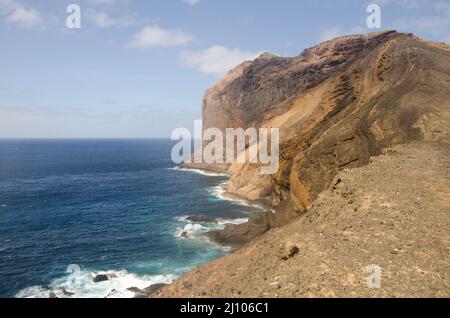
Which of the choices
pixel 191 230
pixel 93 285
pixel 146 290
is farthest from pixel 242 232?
pixel 93 285

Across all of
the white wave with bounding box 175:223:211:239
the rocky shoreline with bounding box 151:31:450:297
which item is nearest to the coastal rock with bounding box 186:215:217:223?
the white wave with bounding box 175:223:211:239

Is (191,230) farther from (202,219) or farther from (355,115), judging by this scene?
(355,115)

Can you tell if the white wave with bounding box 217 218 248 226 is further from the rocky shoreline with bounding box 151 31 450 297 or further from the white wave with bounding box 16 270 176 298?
the white wave with bounding box 16 270 176 298

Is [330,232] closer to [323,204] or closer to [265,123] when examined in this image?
[323,204]

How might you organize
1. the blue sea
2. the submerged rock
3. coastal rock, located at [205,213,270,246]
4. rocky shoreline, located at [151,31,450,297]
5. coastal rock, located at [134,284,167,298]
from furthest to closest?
coastal rock, located at [205,213,270,246]
the blue sea
the submerged rock
coastal rock, located at [134,284,167,298]
rocky shoreline, located at [151,31,450,297]

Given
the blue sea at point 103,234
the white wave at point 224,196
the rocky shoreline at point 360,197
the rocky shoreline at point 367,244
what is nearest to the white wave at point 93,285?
the blue sea at point 103,234

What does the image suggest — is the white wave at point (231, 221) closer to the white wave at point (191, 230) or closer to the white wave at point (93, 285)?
the white wave at point (191, 230)
